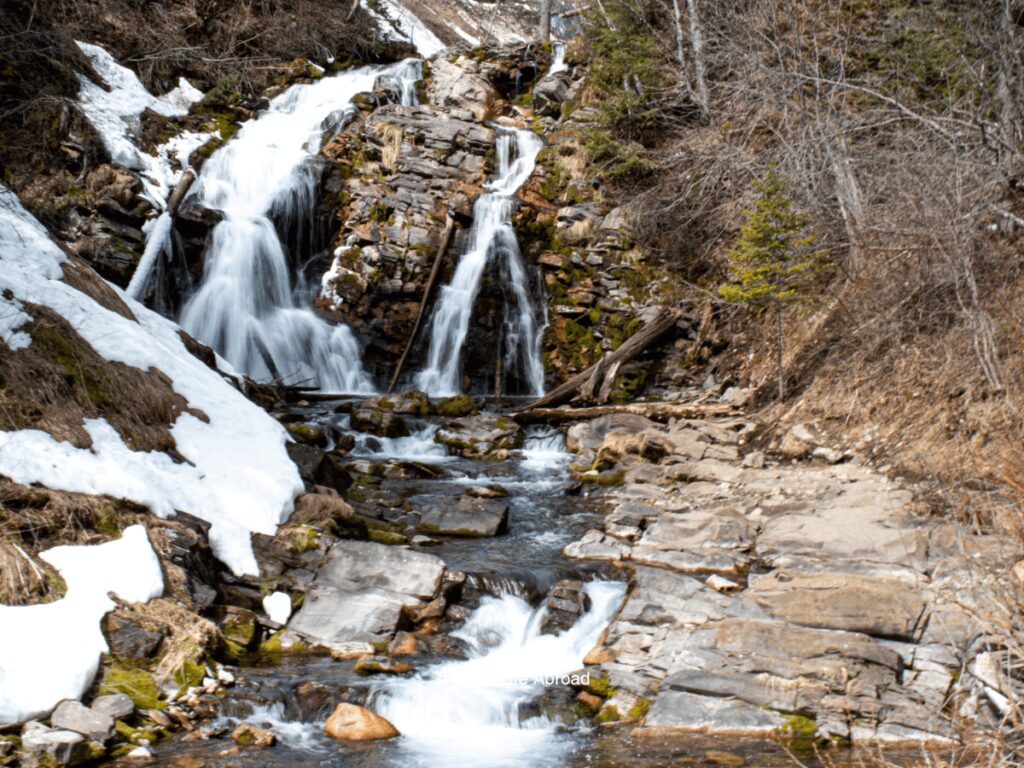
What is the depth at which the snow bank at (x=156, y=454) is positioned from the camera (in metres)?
6.09

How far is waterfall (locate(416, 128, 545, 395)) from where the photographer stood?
16.0m

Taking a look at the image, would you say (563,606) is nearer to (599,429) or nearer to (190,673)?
(190,673)

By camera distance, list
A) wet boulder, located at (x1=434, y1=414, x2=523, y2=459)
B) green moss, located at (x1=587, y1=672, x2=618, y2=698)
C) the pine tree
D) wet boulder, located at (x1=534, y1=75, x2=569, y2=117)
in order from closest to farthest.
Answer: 1. green moss, located at (x1=587, y1=672, x2=618, y2=698)
2. the pine tree
3. wet boulder, located at (x1=434, y1=414, x2=523, y2=459)
4. wet boulder, located at (x1=534, y1=75, x2=569, y2=117)

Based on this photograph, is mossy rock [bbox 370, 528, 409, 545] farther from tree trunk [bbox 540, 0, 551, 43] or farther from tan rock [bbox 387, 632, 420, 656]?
tree trunk [bbox 540, 0, 551, 43]

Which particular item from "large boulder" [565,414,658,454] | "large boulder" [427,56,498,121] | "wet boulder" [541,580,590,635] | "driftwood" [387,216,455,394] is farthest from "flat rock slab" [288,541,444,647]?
"large boulder" [427,56,498,121]

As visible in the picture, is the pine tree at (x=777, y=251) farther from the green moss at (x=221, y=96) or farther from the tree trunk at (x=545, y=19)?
the tree trunk at (x=545, y=19)

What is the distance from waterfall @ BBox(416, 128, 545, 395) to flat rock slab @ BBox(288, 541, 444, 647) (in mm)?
9109

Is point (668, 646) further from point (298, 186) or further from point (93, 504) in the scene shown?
point (298, 186)

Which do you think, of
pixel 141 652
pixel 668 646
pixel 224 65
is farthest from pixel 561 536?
pixel 224 65

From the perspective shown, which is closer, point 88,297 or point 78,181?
point 88,297

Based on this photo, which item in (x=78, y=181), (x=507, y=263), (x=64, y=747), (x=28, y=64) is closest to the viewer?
(x=64, y=747)

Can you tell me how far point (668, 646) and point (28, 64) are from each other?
16.4 meters

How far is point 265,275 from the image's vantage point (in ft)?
50.9

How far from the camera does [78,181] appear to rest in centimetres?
1416
